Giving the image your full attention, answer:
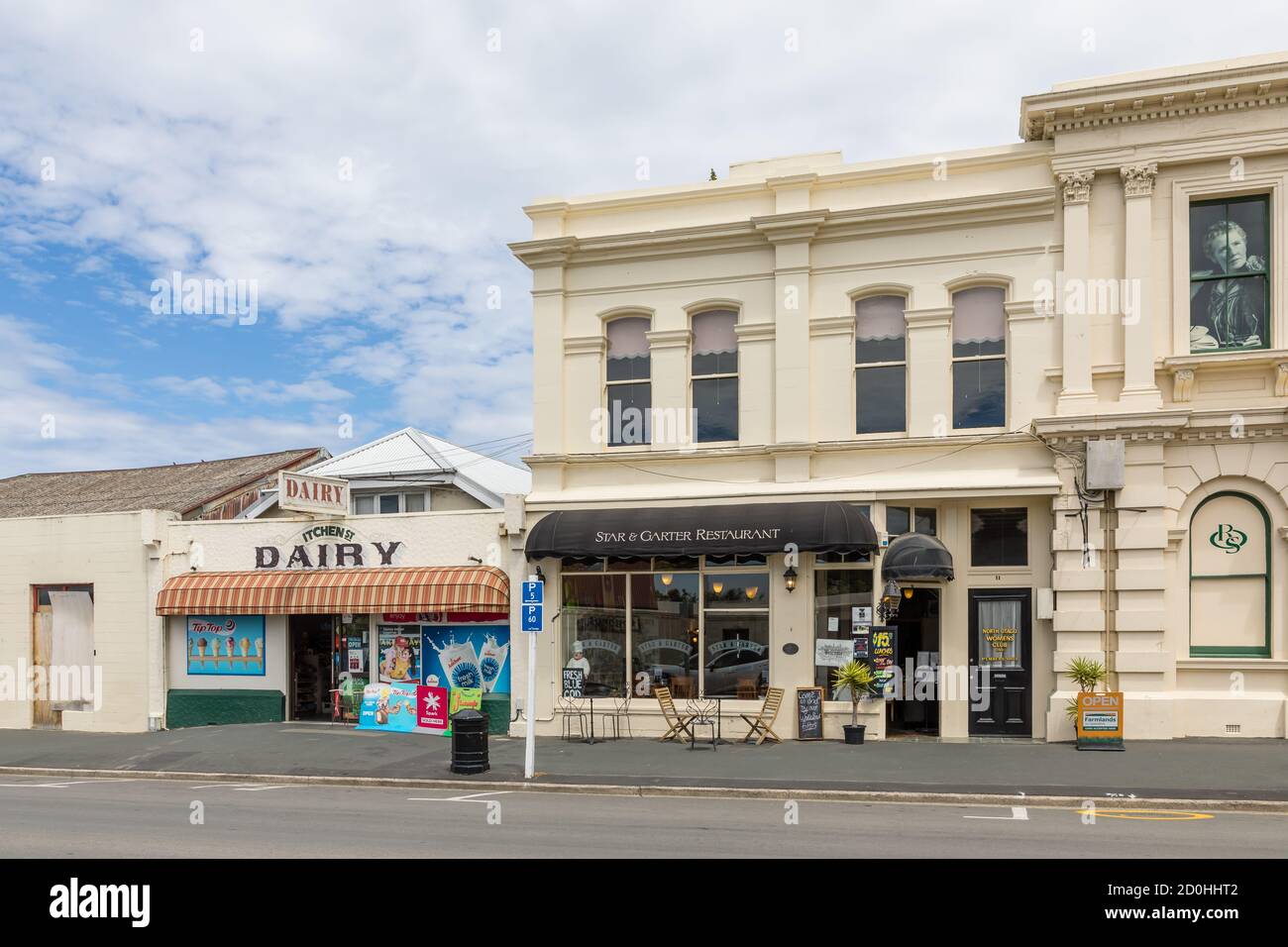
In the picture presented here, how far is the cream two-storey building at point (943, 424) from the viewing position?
17422mm

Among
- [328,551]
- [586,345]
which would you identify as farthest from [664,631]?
[328,551]

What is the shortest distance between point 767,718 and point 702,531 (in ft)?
10.8

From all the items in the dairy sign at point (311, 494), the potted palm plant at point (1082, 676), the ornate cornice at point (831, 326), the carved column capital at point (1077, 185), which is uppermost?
the carved column capital at point (1077, 185)

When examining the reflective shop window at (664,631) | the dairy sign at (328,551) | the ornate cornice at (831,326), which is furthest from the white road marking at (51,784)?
the ornate cornice at (831,326)

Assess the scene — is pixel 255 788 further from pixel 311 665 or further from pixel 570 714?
pixel 311 665

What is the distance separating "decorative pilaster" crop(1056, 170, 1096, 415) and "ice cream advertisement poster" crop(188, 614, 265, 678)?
16.1 m

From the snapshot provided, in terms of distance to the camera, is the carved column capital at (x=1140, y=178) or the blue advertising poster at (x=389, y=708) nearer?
the carved column capital at (x=1140, y=178)

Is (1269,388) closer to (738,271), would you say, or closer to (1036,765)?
(1036,765)

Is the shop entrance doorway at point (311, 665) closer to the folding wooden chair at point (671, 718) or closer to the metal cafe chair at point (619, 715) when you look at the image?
the metal cafe chair at point (619, 715)

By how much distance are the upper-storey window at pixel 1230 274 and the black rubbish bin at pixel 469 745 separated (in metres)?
12.6

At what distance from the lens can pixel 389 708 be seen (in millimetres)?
21688

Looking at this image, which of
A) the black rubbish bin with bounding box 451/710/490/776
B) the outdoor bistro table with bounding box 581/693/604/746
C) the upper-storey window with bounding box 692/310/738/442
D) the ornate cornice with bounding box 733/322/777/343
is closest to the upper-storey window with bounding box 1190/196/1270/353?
the ornate cornice with bounding box 733/322/777/343

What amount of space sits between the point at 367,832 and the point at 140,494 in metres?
19.2

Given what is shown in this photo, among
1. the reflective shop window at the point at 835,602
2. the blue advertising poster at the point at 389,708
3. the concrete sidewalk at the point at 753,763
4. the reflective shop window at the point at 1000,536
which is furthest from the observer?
the blue advertising poster at the point at 389,708
